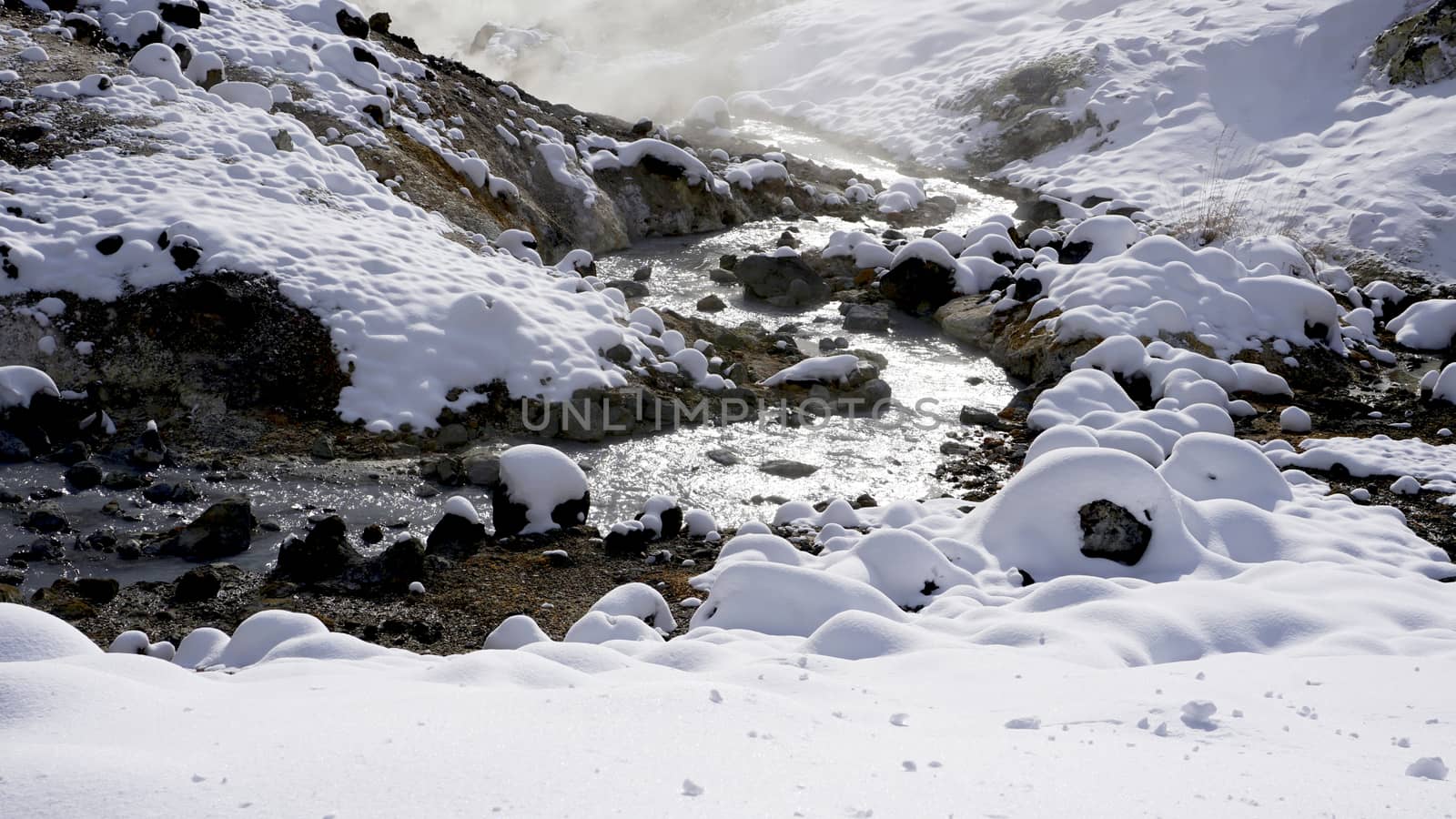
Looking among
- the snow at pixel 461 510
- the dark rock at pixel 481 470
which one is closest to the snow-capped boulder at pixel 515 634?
the snow at pixel 461 510

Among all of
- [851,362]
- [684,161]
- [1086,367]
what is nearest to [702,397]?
[851,362]

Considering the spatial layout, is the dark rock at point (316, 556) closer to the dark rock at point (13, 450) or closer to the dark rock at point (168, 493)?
the dark rock at point (168, 493)

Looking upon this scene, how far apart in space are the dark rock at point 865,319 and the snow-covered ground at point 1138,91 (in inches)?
274

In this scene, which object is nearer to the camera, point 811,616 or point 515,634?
point 515,634

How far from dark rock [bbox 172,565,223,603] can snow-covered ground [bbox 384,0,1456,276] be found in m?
15.2

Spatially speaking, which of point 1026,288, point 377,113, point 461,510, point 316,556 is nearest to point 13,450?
point 316,556

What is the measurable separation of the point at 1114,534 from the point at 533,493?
12.2 ft

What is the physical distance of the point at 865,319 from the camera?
41.0 ft

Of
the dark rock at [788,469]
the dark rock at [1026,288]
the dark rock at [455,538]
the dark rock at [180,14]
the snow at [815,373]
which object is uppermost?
the dark rock at [180,14]

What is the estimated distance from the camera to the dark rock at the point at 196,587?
5.52 metres

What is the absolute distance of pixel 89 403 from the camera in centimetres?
768

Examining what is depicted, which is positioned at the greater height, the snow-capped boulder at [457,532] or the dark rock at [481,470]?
the dark rock at [481,470]

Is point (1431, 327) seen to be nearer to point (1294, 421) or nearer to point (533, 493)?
point (1294, 421)

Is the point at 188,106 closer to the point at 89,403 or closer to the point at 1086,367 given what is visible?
the point at 89,403
